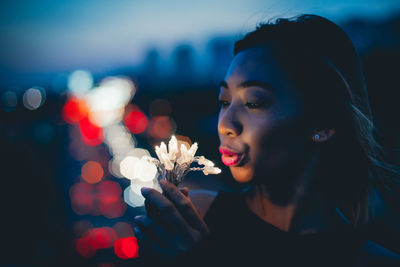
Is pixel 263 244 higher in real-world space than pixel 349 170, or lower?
lower

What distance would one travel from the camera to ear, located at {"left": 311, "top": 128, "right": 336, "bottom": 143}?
1830 mm

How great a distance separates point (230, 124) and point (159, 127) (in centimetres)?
4360

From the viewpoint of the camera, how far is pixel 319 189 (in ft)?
6.56

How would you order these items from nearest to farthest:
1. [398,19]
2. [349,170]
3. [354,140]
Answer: [354,140] < [349,170] < [398,19]

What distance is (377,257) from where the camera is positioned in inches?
71.6

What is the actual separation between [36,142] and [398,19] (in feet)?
155

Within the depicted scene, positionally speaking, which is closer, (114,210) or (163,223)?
(163,223)

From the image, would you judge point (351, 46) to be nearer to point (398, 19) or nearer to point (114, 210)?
point (398, 19)

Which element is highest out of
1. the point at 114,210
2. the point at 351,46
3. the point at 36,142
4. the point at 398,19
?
the point at 351,46

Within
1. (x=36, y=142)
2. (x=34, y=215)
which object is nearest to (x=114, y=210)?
(x=34, y=215)

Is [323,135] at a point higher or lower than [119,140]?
higher

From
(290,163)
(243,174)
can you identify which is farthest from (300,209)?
(243,174)

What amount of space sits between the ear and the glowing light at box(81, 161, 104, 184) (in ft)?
154

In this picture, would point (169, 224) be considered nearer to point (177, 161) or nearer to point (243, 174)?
point (177, 161)
